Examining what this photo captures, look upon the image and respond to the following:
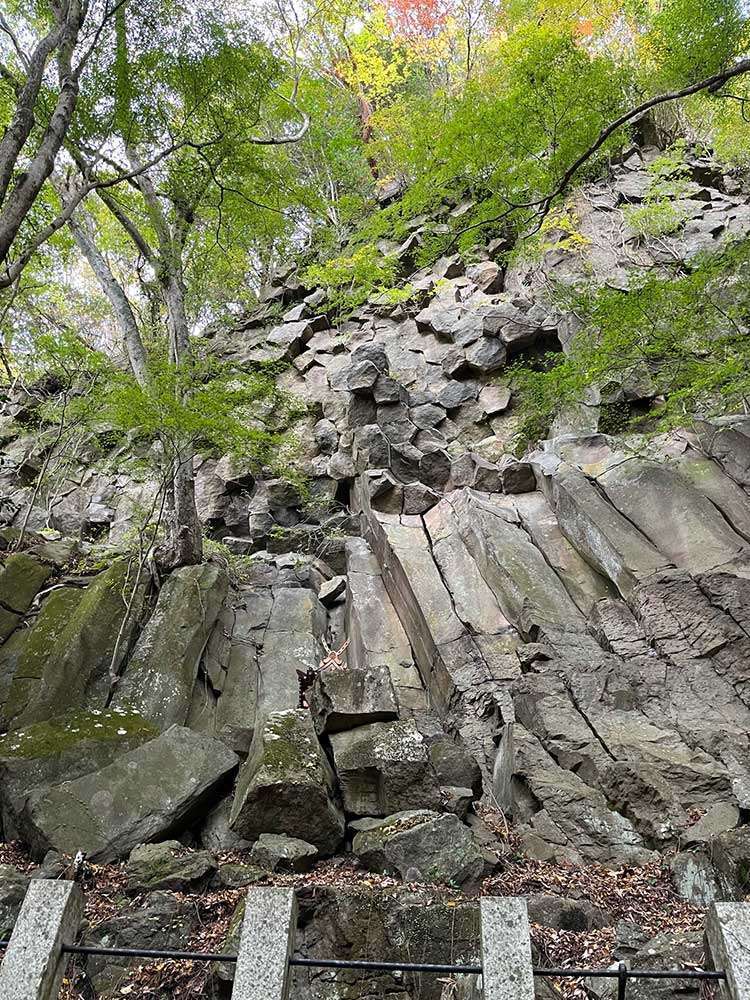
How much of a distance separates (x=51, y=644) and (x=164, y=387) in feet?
17.0

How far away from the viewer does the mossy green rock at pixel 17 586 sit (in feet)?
37.4

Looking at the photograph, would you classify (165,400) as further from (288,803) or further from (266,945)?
(266,945)

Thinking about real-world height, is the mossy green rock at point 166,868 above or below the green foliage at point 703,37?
below

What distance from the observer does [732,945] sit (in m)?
2.99

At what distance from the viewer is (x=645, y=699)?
9.49m

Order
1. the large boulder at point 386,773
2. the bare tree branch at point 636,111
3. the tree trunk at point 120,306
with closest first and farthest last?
the large boulder at point 386,773
the bare tree branch at point 636,111
the tree trunk at point 120,306

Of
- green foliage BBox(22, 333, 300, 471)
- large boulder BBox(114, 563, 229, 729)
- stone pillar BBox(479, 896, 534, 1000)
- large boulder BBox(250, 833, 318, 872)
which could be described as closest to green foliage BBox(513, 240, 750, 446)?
green foliage BBox(22, 333, 300, 471)

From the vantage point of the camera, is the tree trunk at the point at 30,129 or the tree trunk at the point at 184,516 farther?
the tree trunk at the point at 184,516

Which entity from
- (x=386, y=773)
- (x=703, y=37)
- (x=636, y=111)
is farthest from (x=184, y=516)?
(x=703, y=37)

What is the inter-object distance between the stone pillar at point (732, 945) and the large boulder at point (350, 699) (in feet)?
16.6

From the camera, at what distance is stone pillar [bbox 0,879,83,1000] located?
3.10 meters

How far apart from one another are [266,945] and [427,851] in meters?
3.10

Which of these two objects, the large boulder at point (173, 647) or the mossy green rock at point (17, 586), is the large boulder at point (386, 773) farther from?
the mossy green rock at point (17, 586)

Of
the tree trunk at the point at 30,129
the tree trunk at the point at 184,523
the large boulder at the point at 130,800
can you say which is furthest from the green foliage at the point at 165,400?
the large boulder at the point at 130,800
